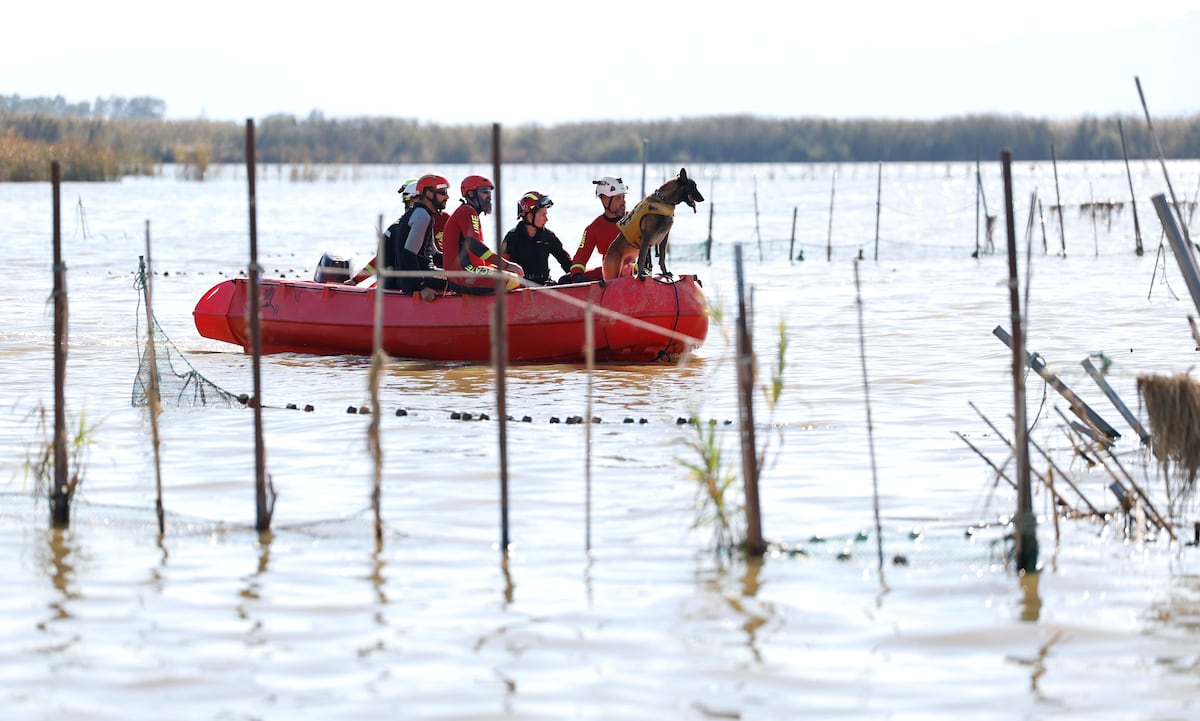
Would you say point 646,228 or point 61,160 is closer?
point 646,228

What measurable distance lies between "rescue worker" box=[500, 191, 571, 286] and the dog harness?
519mm

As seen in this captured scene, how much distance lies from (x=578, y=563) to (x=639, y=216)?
6.27 m

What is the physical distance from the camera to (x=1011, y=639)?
5.68 metres

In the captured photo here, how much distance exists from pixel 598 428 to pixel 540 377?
2.70m

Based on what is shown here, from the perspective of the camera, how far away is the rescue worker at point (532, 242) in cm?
1294

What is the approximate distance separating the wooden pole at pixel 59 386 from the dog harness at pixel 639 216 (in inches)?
236

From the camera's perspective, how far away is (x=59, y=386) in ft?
22.7

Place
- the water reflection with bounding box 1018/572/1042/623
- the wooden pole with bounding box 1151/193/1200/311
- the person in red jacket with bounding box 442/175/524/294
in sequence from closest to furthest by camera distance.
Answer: the water reflection with bounding box 1018/572/1042/623
the wooden pole with bounding box 1151/193/1200/311
the person in red jacket with bounding box 442/175/524/294

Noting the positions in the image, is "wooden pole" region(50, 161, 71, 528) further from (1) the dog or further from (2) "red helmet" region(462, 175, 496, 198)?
(1) the dog

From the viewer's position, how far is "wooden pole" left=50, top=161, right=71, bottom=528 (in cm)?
686

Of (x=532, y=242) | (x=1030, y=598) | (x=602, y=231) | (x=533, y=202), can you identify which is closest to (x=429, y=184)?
(x=533, y=202)

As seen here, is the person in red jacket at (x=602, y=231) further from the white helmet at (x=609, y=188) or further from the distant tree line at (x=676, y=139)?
the distant tree line at (x=676, y=139)

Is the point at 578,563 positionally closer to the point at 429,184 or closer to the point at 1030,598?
the point at 1030,598

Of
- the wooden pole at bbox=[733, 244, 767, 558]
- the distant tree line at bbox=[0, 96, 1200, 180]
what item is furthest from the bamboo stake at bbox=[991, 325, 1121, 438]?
the distant tree line at bbox=[0, 96, 1200, 180]
